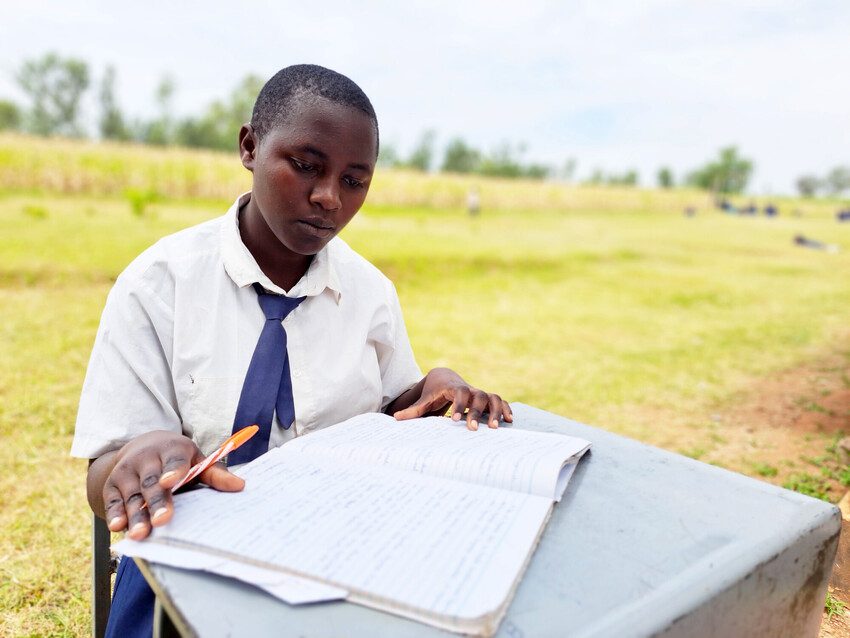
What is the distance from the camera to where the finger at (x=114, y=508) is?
879 millimetres

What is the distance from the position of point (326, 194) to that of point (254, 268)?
209 mm

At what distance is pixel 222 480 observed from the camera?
0.94 m

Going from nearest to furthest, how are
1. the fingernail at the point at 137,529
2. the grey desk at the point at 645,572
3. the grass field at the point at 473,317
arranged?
the grey desk at the point at 645,572, the fingernail at the point at 137,529, the grass field at the point at 473,317

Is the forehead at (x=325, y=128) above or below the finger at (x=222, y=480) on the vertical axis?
above

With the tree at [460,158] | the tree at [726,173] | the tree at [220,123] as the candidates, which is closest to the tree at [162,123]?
the tree at [220,123]

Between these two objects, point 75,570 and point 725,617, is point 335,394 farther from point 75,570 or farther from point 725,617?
point 75,570

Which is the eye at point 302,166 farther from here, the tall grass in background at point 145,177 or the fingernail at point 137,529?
the tall grass in background at point 145,177

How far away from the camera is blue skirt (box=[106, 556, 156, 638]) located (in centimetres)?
113

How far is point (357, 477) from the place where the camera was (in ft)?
3.30

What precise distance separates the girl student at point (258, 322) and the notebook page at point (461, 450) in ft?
0.30

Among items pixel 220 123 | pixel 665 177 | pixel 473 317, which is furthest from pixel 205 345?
pixel 665 177

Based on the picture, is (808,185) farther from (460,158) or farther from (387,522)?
(387,522)

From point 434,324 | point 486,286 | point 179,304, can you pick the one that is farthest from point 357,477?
point 486,286

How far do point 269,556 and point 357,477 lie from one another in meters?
0.24
